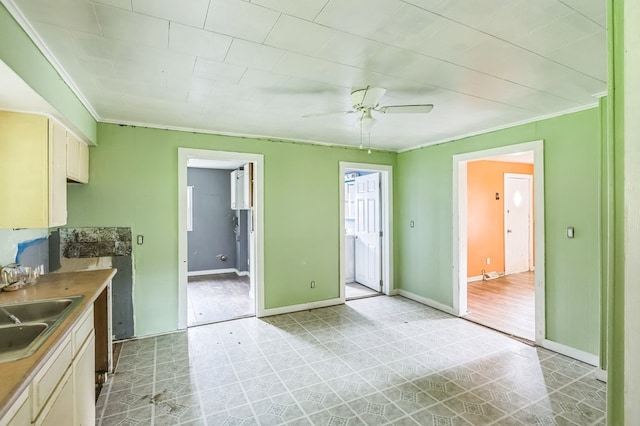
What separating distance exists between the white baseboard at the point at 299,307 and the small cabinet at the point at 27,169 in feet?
8.70

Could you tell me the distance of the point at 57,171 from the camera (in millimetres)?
2338

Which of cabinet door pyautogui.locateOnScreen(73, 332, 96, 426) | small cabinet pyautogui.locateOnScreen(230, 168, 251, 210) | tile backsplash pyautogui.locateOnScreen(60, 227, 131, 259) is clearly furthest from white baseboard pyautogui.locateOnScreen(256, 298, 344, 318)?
cabinet door pyautogui.locateOnScreen(73, 332, 96, 426)

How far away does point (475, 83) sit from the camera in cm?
244

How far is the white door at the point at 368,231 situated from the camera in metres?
5.38

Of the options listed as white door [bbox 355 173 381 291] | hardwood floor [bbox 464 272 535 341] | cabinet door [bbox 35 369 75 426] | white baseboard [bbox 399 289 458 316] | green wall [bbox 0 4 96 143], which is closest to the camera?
cabinet door [bbox 35 369 75 426]

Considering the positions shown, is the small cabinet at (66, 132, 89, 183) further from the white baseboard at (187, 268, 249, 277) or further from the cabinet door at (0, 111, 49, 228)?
the white baseboard at (187, 268, 249, 277)

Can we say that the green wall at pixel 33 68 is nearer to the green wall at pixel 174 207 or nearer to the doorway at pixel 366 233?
the green wall at pixel 174 207

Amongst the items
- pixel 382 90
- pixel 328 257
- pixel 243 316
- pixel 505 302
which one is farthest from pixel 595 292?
pixel 243 316

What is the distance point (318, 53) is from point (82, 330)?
2.23 m

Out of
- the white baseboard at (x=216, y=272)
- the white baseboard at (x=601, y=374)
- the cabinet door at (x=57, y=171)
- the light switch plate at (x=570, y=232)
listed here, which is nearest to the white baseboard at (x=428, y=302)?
the white baseboard at (x=601, y=374)

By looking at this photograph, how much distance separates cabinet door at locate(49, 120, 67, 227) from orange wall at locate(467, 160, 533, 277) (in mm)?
5991

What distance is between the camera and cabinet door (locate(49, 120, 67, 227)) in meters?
2.21

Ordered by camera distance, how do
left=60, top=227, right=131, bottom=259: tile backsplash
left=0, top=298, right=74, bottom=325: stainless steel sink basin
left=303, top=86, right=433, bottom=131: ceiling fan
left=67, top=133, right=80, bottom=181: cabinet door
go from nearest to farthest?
1. left=0, top=298, right=74, bottom=325: stainless steel sink basin
2. left=303, top=86, right=433, bottom=131: ceiling fan
3. left=67, top=133, right=80, bottom=181: cabinet door
4. left=60, top=227, right=131, bottom=259: tile backsplash

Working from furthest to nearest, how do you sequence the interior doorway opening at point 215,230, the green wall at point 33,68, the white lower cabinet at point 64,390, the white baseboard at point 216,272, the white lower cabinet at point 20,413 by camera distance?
1. the white baseboard at point 216,272
2. the interior doorway opening at point 215,230
3. the green wall at point 33,68
4. the white lower cabinet at point 64,390
5. the white lower cabinet at point 20,413
